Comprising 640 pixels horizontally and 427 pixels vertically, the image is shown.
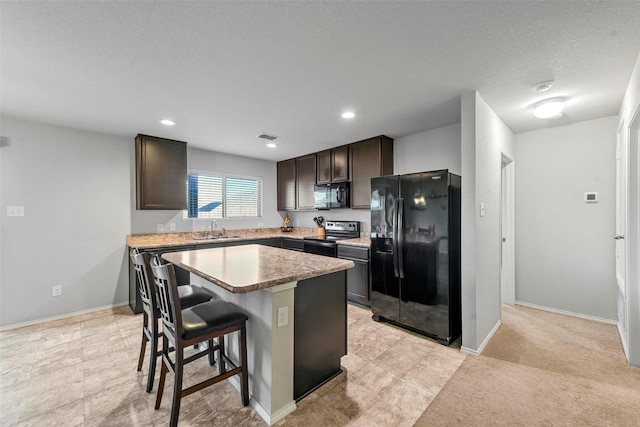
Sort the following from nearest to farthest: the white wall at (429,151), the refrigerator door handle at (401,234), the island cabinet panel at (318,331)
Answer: the island cabinet panel at (318,331), the refrigerator door handle at (401,234), the white wall at (429,151)

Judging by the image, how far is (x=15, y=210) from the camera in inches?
125

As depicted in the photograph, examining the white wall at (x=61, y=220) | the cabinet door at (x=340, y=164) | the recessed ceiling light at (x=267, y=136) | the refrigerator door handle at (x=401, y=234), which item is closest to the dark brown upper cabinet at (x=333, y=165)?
the cabinet door at (x=340, y=164)

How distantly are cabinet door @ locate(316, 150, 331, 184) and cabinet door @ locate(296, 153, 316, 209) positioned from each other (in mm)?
100

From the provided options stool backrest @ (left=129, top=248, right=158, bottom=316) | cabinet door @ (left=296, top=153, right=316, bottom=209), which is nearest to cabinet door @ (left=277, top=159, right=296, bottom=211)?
cabinet door @ (left=296, top=153, right=316, bottom=209)

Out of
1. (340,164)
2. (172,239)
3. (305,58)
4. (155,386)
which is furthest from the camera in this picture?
(340,164)

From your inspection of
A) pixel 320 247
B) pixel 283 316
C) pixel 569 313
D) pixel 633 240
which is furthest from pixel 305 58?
pixel 569 313

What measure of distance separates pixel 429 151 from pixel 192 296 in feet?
10.9

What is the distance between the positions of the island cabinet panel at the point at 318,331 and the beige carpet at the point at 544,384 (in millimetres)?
715

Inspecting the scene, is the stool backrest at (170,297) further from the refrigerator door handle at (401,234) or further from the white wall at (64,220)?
the white wall at (64,220)

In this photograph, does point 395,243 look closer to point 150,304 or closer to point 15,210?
point 150,304

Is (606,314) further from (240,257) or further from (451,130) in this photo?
(240,257)

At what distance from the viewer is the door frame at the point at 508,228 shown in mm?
3725

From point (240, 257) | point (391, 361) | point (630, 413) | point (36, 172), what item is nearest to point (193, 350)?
point (240, 257)

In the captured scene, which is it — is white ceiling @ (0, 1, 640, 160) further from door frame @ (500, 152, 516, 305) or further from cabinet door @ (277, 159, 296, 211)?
cabinet door @ (277, 159, 296, 211)
